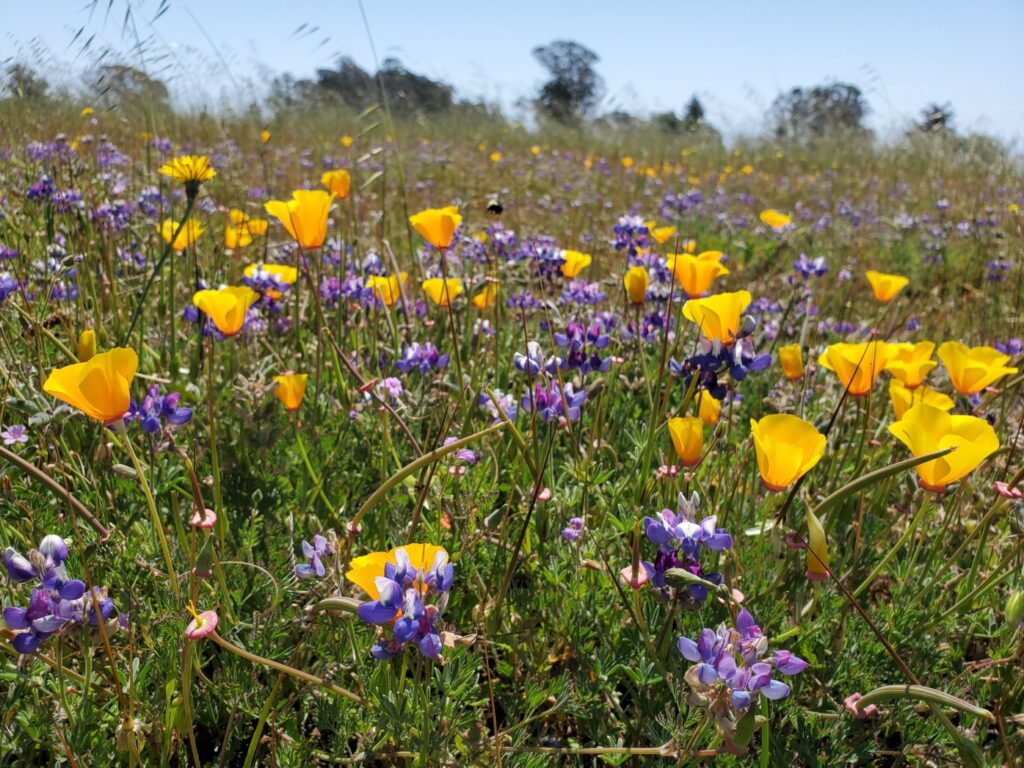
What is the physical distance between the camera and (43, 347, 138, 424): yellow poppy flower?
1172 millimetres

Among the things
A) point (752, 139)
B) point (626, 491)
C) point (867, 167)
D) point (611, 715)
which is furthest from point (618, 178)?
point (611, 715)

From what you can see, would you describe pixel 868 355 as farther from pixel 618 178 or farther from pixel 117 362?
pixel 618 178

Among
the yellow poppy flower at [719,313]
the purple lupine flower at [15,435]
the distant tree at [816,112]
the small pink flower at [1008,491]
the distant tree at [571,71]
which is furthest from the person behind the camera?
the distant tree at [571,71]

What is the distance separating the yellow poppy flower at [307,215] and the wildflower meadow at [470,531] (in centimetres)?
1

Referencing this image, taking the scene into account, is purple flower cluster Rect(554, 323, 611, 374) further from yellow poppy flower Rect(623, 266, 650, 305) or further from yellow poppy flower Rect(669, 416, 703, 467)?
yellow poppy flower Rect(669, 416, 703, 467)

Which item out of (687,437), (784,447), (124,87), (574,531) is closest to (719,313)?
(687,437)

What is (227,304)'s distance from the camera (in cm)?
178

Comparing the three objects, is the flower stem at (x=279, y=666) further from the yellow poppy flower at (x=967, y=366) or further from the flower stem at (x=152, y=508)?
the yellow poppy flower at (x=967, y=366)

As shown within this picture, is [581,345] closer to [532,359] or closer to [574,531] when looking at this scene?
[532,359]

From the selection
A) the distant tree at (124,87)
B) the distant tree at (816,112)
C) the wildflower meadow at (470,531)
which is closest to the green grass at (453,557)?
the wildflower meadow at (470,531)

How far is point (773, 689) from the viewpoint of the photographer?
1.03m

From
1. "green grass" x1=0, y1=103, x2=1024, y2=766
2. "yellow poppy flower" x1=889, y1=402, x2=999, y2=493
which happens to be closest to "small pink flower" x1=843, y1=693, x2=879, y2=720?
"green grass" x1=0, y1=103, x2=1024, y2=766

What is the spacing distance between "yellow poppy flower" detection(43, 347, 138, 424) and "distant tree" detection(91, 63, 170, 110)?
1644 mm

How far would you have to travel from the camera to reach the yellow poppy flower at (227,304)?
1742 mm
